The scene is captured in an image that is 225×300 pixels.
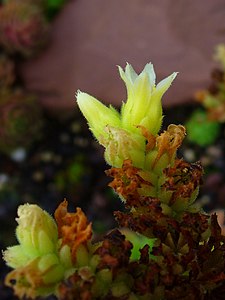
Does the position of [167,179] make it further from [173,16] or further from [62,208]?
[173,16]

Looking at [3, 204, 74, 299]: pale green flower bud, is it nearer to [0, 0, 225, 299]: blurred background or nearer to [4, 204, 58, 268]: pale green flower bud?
[4, 204, 58, 268]: pale green flower bud

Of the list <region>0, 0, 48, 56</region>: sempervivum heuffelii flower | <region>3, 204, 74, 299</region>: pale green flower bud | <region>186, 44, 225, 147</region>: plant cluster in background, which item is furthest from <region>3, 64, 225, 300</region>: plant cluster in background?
<region>0, 0, 48, 56</region>: sempervivum heuffelii flower

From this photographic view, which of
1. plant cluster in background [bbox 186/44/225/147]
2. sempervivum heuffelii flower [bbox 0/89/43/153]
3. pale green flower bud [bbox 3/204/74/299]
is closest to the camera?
pale green flower bud [bbox 3/204/74/299]

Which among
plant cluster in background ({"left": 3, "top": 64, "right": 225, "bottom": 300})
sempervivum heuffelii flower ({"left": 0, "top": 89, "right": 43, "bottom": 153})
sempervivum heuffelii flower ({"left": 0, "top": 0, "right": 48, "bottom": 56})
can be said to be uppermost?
sempervivum heuffelii flower ({"left": 0, "top": 0, "right": 48, "bottom": 56})

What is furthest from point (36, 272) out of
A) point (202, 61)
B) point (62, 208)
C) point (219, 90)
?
point (202, 61)

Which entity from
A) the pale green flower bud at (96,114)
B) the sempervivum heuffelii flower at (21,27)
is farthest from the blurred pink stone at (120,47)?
the pale green flower bud at (96,114)

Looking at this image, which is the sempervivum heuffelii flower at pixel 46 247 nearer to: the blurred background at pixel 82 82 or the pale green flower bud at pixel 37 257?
the pale green flower bud at pixel 37 257

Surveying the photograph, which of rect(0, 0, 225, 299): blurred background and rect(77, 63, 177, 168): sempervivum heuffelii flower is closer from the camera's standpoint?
rect(77, 63, 177, 168): sempervivum heuffelii flower
